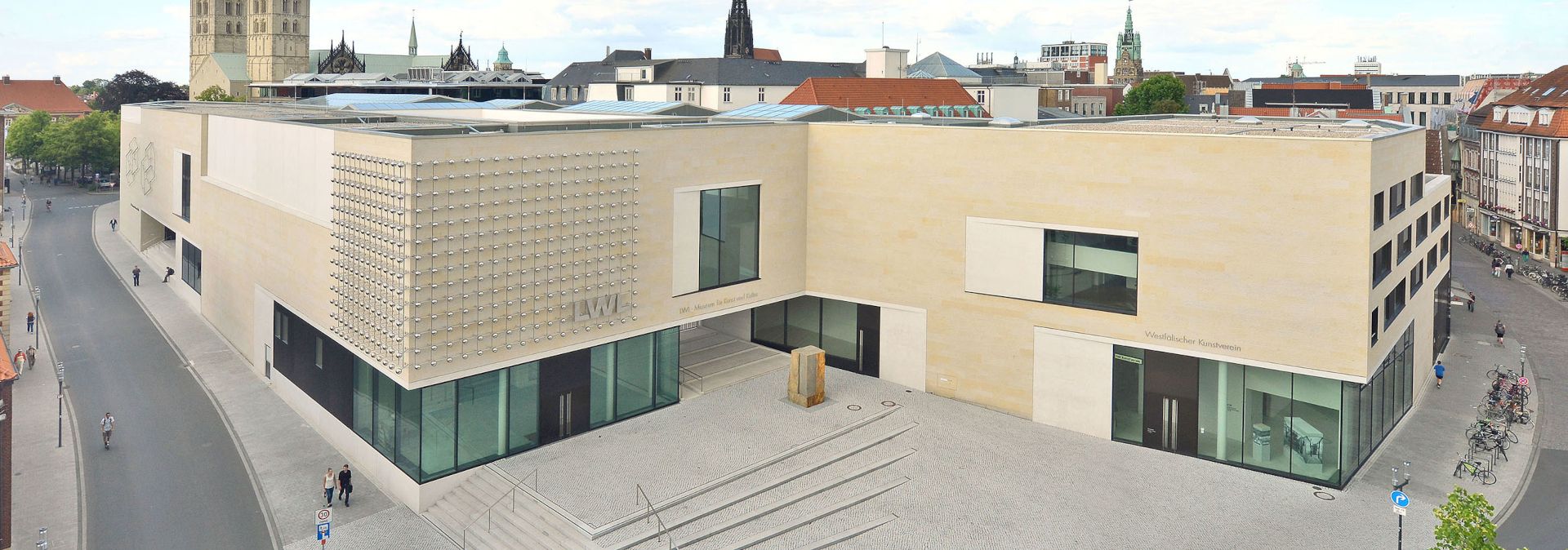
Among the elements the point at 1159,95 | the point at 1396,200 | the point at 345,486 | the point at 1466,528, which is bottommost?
the point at 345,486

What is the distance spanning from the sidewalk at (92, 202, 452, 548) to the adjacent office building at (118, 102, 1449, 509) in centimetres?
73

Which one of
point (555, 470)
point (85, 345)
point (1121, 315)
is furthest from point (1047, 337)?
point (85, 345)

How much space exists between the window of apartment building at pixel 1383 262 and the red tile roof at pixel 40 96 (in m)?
174

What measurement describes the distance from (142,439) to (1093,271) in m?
30.4

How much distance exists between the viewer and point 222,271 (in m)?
46.8

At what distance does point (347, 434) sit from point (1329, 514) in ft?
89.2

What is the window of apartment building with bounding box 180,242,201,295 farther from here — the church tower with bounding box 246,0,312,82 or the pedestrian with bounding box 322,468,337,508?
the church tower with bounding box 246,0,312,82

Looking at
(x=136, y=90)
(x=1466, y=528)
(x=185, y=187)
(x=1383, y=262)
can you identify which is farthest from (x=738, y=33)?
(x=1466, y=528)

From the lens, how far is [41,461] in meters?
33.5

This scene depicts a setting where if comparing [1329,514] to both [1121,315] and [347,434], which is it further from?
[347,434]

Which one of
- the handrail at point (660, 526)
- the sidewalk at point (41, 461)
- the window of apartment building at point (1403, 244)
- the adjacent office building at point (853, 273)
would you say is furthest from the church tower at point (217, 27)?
the window of apartment building at point (1403, 244)

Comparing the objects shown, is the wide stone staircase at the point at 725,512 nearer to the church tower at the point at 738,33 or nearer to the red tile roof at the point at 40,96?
the church tower at the point at 738,33

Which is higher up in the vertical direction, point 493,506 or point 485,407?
point 485,407

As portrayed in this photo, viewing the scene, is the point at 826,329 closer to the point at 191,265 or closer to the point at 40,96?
the point at 191,265
